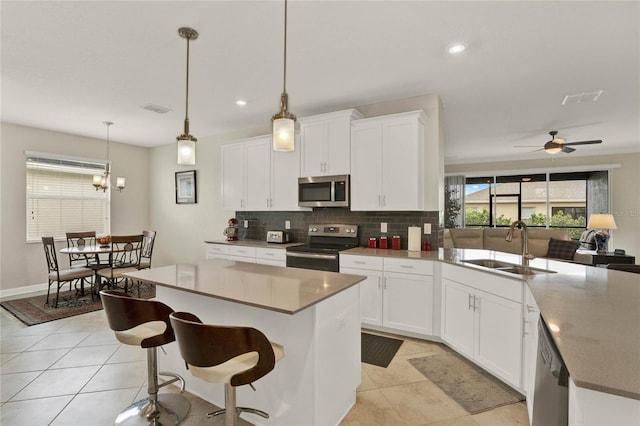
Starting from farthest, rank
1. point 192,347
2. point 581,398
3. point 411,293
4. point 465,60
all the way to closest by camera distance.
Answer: point 411,293, point 465,60, point 192,347, point 581,398

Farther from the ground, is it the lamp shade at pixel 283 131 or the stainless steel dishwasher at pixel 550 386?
the lamp shade at pixel 283 131

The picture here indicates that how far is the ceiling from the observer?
215cm

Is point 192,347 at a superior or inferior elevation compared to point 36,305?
superior

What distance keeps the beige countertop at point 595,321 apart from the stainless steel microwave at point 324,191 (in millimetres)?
1926

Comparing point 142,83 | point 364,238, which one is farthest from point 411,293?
point 142,83

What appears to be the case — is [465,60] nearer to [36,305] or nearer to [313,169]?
[313,169]

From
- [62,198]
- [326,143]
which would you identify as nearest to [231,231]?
[326,143]

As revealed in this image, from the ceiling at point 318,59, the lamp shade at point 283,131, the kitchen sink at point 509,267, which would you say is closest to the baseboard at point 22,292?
the ceiling at point 318,59

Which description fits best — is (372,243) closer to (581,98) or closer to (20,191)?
(581,98)

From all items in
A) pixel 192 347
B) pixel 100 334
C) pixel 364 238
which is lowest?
pixel 100 334

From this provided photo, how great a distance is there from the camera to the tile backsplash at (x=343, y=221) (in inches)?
145

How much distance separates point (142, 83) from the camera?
3.35m

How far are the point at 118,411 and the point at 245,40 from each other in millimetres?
2906

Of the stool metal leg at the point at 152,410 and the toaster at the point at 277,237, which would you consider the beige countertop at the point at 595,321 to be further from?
the toaster at the point at 277,237
